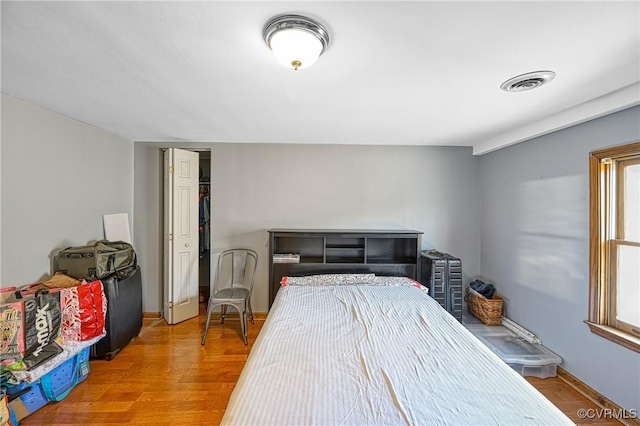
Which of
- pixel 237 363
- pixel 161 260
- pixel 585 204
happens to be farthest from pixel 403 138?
pixel 161 260

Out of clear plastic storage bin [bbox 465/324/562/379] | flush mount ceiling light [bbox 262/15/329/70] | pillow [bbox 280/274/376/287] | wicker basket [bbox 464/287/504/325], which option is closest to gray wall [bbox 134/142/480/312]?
wicker basket [bbox 464/287/504/325]

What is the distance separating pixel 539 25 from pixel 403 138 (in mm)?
1942

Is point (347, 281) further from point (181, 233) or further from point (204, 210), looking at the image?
point (204, 210)

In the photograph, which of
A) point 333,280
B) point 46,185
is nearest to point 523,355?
point 333,280

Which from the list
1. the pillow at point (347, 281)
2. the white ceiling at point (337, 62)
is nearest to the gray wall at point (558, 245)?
the white ceiling at point (337, 62)

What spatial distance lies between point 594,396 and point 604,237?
1.22 meters

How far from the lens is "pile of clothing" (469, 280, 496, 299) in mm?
3137

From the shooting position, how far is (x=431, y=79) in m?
1.61

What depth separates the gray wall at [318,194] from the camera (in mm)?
→ 3387

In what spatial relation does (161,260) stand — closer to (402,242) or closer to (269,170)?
(269,170)

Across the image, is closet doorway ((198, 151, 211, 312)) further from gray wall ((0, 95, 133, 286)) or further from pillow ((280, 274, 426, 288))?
pillow ((280, 274, 426, 288))

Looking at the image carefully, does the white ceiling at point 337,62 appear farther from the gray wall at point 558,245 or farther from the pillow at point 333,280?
the pillow at point 333,280

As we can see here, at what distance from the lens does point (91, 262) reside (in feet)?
7.72

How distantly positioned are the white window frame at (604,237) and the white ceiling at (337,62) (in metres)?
0.43
